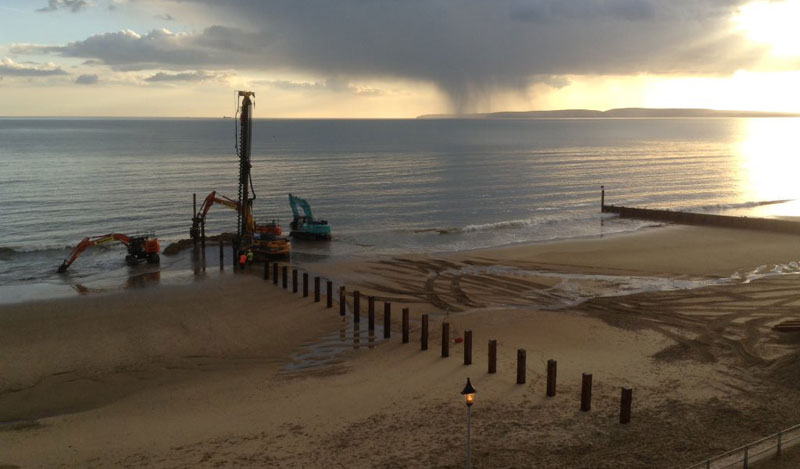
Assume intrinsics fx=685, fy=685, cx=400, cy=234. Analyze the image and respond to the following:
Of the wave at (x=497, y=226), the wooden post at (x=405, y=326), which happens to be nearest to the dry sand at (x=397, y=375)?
the wooden post at (x=405, y=326)

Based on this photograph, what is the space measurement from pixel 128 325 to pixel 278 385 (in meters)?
10.0

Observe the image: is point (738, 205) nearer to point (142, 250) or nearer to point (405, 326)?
point (405, 326)

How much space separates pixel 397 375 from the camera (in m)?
21.3

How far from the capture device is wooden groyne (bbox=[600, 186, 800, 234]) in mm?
52000

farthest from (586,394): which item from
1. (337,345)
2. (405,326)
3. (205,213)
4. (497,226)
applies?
(497,226)

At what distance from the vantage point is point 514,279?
3678 cm

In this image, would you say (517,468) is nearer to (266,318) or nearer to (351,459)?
(351,459)

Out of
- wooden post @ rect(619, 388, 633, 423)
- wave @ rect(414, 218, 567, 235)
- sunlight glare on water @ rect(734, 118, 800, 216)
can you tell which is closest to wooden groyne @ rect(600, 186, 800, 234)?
wave @ rect(414, 218, 567, 235)

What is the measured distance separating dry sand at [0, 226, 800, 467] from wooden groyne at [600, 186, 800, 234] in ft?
63.0

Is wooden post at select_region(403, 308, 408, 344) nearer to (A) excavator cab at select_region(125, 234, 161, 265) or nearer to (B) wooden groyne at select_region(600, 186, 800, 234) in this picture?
(A) excavator cab at select_region(125, 234, 161, 265)

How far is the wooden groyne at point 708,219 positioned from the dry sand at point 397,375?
756 inches

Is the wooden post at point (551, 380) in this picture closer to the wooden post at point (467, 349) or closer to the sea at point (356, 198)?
the wooden post at point (467, 349)

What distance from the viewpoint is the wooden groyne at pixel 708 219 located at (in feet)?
171

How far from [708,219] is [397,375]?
44794mm
